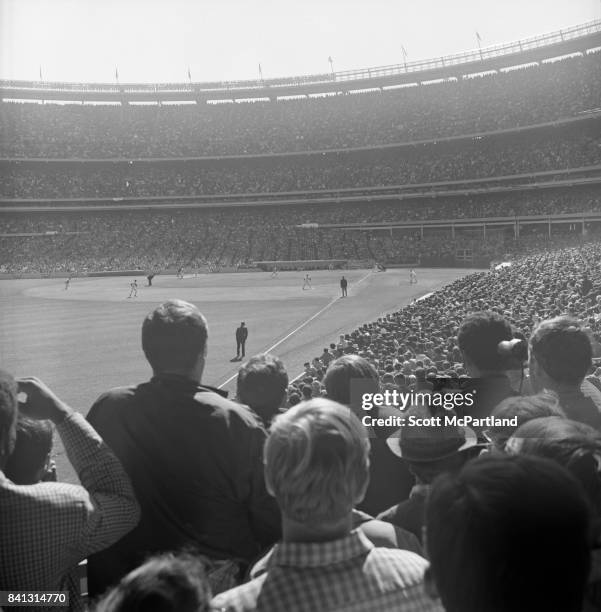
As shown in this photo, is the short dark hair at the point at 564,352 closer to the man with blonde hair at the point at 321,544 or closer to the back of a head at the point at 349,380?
the back of a head at the point at 349,380

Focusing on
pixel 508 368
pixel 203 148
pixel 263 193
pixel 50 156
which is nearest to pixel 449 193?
pixel 263 193

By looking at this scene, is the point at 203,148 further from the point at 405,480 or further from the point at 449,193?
the point at 405,480

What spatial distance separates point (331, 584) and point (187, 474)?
4.52 ft

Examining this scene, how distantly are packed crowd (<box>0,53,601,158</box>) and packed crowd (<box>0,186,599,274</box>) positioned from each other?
8.29 metres

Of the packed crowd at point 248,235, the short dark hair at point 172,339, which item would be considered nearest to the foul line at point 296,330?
the short dark hair at point 172,339

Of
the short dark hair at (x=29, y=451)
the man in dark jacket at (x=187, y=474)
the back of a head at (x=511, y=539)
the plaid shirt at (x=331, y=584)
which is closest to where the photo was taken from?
the back of a head at (x=511, y=539)

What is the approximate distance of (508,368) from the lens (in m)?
5.45

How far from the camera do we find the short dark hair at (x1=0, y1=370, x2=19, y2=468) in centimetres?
305

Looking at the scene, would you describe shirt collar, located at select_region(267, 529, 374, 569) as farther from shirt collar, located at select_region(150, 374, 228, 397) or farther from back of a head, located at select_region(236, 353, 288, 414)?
back of a head, located at select_region(236, 353, 288, 414)

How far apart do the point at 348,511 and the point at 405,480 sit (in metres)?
2.29

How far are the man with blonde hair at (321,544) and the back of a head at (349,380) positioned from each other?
100 inches

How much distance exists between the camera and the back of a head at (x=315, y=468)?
2436mm

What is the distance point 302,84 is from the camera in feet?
298

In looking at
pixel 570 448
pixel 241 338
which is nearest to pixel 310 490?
pixel 570 448
